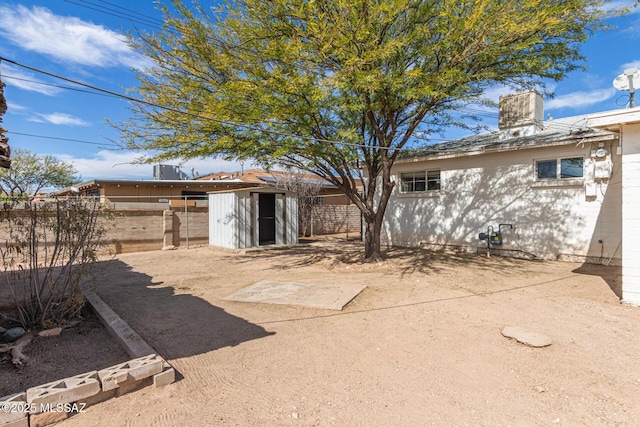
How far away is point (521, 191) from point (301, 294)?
290 inches

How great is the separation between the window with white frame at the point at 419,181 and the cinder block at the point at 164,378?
10328mm

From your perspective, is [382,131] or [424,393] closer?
[424,393]

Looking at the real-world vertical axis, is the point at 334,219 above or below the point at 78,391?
above

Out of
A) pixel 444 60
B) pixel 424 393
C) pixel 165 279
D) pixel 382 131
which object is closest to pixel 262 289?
pixel 165 279

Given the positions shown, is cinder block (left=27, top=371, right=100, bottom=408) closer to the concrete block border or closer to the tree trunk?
the concrete block border

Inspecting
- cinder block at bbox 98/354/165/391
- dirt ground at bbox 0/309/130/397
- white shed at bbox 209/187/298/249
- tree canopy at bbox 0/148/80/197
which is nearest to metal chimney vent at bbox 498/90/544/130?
white shed at bbox 209/187/298/249

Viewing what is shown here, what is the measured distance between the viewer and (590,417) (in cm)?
245

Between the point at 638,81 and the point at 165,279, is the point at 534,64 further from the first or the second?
the point at 165,279

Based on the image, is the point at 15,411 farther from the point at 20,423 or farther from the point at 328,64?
the point at 328,64

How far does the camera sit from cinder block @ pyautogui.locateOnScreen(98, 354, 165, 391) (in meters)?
2.66

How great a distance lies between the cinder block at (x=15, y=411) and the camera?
2.21 m

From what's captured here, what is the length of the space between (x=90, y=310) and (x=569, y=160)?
1094 cm

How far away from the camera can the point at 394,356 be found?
3482 mm

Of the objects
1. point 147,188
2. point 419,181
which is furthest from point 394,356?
point 147,188
